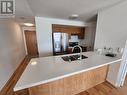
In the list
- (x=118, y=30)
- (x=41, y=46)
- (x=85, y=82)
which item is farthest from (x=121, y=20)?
(x=41, y=46)

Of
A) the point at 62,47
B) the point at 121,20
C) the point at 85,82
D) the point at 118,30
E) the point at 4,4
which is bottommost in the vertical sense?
the point at 85,82

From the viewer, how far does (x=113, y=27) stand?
1.99m

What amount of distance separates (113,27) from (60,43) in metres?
1.98

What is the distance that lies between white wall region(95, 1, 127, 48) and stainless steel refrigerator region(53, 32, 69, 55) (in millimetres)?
1393

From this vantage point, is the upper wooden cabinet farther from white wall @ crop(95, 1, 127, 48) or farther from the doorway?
the doorway

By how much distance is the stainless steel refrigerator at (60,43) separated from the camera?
304 centimetres

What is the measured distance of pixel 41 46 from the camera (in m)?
2.75

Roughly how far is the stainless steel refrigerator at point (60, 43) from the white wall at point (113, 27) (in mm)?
1393

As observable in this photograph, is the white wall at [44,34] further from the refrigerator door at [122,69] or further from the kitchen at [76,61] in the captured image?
the refrigerator door at [122,69]

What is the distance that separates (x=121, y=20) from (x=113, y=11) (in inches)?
14.2

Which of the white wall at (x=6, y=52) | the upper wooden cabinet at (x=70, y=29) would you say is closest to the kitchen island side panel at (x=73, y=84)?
the white wall at (x=6, y=52)

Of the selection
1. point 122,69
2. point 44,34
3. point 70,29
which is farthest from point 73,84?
point 70,29

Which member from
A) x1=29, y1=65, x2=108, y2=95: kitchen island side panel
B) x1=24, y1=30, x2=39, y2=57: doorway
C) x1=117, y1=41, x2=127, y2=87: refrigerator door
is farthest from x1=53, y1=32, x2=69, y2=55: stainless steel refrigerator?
x1=24, y1=30, x2=39, y2=57: doorway

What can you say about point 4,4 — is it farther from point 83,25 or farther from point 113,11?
point 83,25
